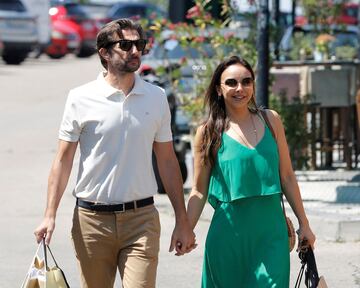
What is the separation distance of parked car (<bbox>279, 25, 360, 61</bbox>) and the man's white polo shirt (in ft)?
35.8

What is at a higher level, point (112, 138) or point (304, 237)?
point (112, 138)

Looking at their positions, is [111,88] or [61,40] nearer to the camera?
[111,88]

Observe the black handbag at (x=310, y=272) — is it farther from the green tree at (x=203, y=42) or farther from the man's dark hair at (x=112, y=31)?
the green tree at (x=203, y=42)

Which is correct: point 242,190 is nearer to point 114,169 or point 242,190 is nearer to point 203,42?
point 114,169

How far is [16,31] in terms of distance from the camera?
34.4 metres

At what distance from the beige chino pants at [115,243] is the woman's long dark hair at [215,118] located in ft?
1.30

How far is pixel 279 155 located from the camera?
602 centimetres

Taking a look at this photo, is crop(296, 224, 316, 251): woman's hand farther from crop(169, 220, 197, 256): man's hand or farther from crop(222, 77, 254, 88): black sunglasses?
crop(222, 77, 254, 88): black sunglasses

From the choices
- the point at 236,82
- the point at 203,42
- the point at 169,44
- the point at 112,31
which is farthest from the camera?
the point at 169,44

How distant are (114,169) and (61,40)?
34.3 metres

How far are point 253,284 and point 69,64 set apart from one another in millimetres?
31509

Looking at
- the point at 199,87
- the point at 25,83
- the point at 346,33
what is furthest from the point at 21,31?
the point at 199,87

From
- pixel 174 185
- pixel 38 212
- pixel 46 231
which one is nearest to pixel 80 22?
pixel 38 212

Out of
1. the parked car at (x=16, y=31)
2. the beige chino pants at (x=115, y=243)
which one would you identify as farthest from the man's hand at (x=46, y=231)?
the parked car at (x=16, y=31)
